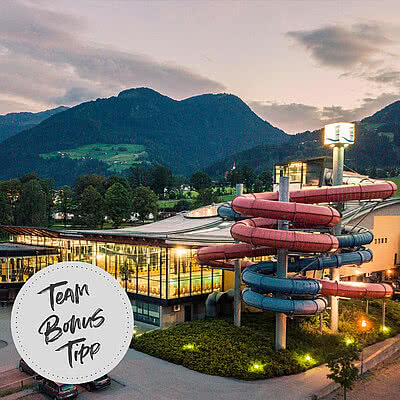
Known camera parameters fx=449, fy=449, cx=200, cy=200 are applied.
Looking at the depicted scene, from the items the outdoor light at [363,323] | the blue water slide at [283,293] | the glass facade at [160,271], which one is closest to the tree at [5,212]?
the glass facade at [160,271]

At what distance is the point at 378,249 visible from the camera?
52594 mm

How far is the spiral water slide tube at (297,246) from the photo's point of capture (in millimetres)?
26750

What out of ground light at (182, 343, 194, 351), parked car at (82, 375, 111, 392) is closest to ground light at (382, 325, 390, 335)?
ground light at (182, 343, 194, 351)

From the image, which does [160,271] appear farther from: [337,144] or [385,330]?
[385,330]

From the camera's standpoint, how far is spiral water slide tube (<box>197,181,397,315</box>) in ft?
87.8

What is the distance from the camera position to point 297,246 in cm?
2650

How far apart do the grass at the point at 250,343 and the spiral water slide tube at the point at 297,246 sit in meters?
2.95

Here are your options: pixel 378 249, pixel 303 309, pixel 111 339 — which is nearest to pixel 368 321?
pixel 303 309

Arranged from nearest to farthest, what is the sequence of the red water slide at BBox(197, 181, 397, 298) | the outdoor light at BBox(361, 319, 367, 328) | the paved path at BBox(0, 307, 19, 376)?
the red water slide at BBox(197, 181, 397, 298)
the paved path at BBox(0, 307, 19, 376)
the outdoor light at BBox(361, 319, 367, 328)

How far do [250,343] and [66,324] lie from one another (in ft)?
64.3

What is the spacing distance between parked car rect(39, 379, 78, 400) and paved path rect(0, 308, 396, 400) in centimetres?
69

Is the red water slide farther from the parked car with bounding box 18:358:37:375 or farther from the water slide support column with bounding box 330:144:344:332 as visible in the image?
the parked car with bounding box 18:358:37:375

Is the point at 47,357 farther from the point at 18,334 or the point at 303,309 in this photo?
the point at 303,309

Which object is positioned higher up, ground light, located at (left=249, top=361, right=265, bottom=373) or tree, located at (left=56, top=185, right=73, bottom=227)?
tree, located at (left=56, top=185, right=73, bottom=227)
